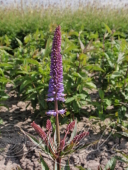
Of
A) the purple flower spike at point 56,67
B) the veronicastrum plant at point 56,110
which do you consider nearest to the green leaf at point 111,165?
the veronicastrum plant at point 56,110

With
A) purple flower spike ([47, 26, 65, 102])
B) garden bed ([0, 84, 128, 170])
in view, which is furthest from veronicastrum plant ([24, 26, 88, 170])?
garden bed ([0, 84, 128, 170])

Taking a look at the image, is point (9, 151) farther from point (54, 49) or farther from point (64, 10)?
point (64, 10)

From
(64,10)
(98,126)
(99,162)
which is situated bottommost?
(99,162)

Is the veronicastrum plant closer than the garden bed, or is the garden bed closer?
the veronicastrum plant

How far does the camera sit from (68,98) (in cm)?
293

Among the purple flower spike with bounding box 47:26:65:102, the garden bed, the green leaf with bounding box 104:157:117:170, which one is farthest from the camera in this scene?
the garden bed

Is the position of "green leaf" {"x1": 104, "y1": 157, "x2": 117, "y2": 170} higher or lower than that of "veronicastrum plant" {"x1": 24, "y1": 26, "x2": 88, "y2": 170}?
lower

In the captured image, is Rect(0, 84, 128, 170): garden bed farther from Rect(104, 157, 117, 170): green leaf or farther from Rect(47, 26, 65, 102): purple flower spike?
Rect(47, 26, 65, 102): purple flower spike

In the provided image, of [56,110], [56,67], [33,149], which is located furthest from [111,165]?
[33,149]

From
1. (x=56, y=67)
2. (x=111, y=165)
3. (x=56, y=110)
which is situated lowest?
(x=111, y=165)

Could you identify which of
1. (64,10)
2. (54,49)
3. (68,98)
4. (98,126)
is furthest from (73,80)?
(64,10)

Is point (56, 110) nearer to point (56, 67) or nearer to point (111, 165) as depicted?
point (56, 67)

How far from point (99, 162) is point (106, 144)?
0.31 meters

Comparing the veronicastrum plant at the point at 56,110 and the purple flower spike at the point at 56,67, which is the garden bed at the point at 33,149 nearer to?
the veronicastrum plant at the point at 56,110
